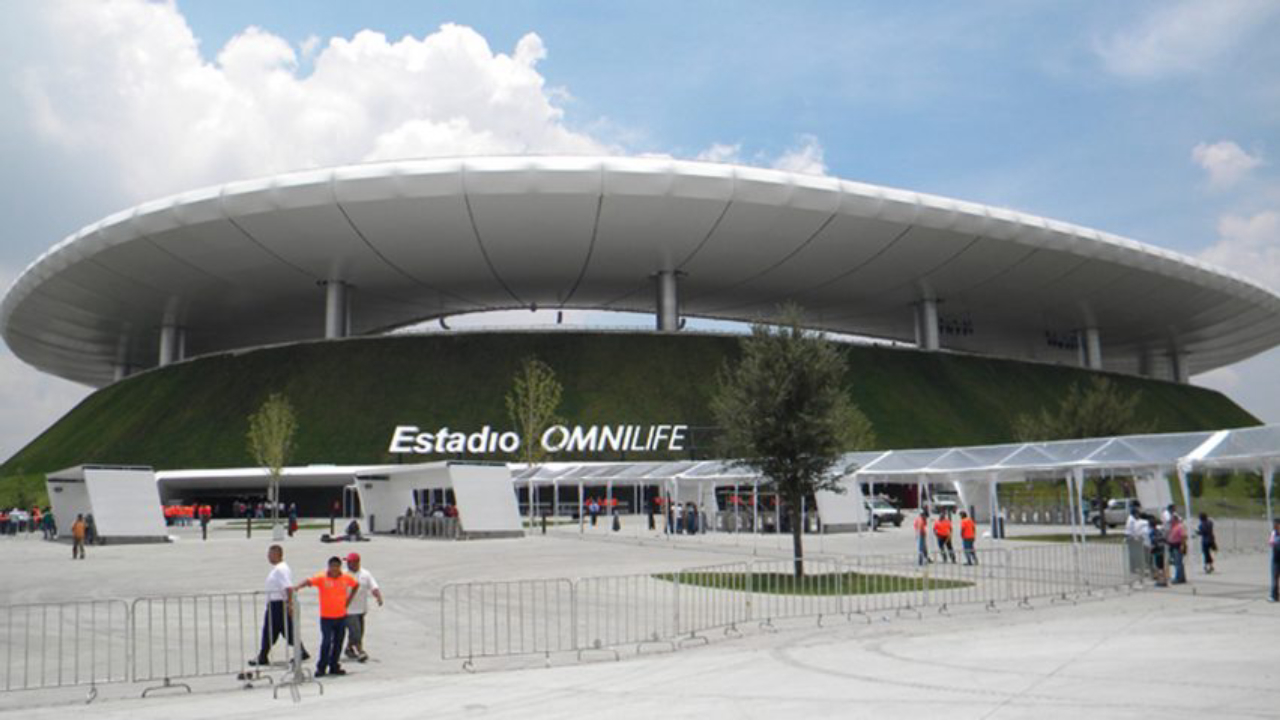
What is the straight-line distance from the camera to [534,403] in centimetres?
5531

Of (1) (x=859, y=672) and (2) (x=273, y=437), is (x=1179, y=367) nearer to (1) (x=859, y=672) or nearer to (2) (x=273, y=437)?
(2) (x=273, y=437)

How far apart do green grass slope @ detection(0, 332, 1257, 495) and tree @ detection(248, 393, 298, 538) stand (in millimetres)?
1015

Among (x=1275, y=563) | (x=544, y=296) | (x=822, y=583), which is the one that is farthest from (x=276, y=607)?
(x=544, y=296)

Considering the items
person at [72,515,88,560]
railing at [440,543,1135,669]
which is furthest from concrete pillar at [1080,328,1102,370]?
person at [72,515,88,560]

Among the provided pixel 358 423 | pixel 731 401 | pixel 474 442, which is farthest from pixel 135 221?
pixel 731 401

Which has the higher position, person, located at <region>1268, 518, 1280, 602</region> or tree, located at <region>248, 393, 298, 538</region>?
tree, located at <region>248, 393, 298, 538</region>

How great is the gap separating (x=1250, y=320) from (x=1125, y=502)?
137 feet

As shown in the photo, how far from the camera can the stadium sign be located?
5391 cm

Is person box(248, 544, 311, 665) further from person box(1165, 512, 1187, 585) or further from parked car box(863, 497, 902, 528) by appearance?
parked car box(863, 497, 902, 528)

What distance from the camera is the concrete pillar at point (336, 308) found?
188ft

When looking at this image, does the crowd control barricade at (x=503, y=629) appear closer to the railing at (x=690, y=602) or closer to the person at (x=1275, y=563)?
the railing at (x=690, y=602)

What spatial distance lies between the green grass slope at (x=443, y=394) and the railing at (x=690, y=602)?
35963mm

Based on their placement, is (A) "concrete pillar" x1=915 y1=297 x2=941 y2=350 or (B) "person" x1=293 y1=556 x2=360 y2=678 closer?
(B) "person" x1=293 y1=556 x2=360 y2=678

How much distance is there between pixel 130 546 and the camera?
104ft
